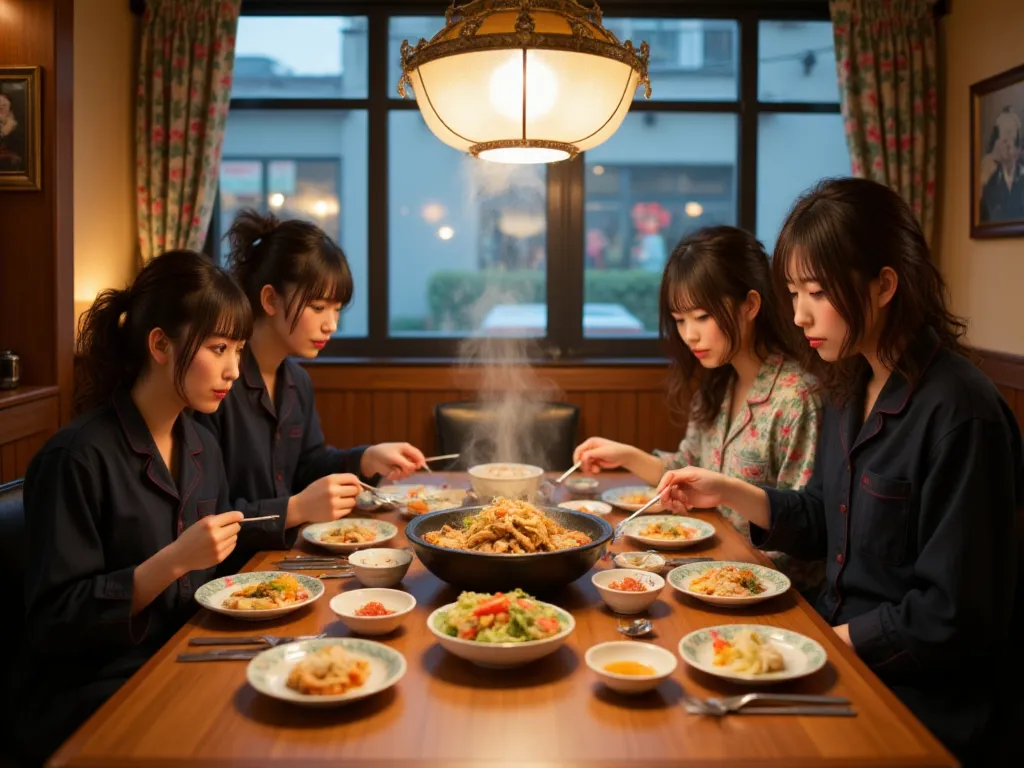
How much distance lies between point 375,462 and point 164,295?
3.00 feet

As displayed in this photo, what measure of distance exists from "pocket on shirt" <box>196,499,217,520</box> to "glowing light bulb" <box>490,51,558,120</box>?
3.31 feet

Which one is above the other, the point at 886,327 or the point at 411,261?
the point at 411,261

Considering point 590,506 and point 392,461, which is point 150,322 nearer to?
point 392,461

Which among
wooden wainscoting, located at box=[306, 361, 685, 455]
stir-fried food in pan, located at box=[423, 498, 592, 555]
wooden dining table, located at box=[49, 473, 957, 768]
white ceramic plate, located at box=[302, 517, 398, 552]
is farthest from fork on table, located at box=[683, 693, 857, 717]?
wooden wainscoting, located at box=[306, 361, 685, 455]

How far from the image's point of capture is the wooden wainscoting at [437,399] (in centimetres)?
455

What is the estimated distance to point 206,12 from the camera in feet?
14.6

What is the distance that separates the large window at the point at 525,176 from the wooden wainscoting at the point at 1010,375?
129 centimetres

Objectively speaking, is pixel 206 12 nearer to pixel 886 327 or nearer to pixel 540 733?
pixel 886 327

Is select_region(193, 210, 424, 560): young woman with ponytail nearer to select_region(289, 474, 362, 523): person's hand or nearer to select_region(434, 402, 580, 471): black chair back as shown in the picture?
select_region(289, 474, 362, 523): person's hand

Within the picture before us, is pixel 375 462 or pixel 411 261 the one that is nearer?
pixel 375 462

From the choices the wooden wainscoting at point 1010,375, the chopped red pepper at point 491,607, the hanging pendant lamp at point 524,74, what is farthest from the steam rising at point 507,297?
the chopped red pepper at point 491,607

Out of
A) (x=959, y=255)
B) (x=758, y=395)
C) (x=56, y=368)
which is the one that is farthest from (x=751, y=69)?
(x=56, y=368)

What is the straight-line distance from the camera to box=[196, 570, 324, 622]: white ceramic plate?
1.57 m

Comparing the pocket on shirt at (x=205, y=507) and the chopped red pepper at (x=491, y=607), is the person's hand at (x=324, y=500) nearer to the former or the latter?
the pocket on shirt at (x=205, y=507)
